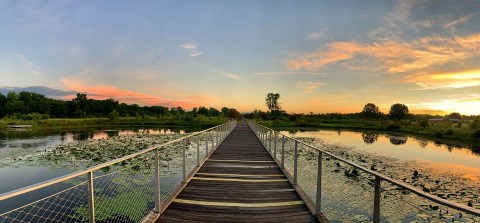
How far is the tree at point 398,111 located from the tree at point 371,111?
599 cm

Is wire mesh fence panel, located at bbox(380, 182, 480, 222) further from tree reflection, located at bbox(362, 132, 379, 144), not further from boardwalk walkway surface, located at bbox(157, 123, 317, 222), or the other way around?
tree reflection, located at bbox(362, 132, 379, 144)

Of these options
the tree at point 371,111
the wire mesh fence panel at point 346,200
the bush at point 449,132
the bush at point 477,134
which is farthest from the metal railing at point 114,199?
the tree at point 371,111

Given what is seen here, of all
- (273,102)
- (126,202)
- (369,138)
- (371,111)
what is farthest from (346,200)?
(371,111)

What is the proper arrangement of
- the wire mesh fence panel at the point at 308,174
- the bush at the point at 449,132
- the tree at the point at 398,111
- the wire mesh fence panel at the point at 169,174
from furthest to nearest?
1. the tree at the point at 398,111
2. the bush at the point at 449,132
3. the wire mesh fence panel at the point at 169,174
4. the wire mesh fence panel at the point at 308,174

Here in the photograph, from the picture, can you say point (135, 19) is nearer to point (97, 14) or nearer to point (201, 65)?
point (97, 14)

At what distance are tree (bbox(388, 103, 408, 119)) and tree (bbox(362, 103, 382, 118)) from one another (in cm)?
599

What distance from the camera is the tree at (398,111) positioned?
108463 mm

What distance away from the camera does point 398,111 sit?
4306 inches

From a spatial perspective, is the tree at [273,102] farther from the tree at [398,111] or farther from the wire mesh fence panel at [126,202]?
the wire mesh fence panel at [126,202]

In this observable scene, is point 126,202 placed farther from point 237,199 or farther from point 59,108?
point 59,108

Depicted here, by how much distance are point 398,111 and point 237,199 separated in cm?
12508

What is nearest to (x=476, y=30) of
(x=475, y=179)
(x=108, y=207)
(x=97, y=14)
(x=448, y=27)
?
(x=448, y=27)

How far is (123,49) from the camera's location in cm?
2048

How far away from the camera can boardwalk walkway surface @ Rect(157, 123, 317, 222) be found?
4.16 meters
